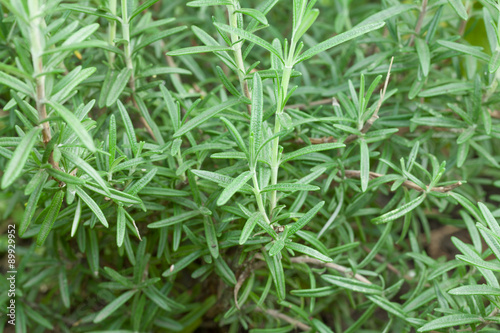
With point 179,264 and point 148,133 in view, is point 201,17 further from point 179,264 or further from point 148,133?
point 179,264

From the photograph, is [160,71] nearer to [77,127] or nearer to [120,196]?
[120,196]

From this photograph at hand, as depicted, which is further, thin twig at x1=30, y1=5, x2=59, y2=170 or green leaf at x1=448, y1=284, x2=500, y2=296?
green leaf at x1=448, y1=284, x2=500, y2=296

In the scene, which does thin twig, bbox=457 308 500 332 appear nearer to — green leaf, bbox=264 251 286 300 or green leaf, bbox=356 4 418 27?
green leaf, bbox=264 251 286 300

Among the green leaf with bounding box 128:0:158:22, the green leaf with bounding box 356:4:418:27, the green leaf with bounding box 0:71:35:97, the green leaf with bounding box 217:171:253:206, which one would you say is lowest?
the green leaf with bounding box 217:171:253:206

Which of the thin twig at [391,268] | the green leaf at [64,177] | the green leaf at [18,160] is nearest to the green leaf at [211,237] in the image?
the green leaf at [64,177]

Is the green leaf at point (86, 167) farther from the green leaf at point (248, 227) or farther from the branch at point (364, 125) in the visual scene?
the branch at point (364, 125)

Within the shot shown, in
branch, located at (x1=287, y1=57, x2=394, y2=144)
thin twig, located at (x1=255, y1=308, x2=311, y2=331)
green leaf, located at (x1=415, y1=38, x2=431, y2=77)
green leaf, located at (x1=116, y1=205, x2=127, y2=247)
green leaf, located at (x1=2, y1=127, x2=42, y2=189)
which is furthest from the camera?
thin twig, located at (x1=255, y1=308, x2=311, y2=331)

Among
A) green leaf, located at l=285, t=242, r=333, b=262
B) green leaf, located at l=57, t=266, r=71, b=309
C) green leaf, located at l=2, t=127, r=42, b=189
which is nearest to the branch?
green leaf, located at l=285, t=242, r=333, b=262

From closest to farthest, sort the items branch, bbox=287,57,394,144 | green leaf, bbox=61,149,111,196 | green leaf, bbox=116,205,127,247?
green leaf, bbox=61,149,111,196 < green leaf, bbox=116,205,127,247 < branch, bbox=287,57,394,144

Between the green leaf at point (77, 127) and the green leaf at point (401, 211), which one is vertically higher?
the green leaf at point (77, 127)
